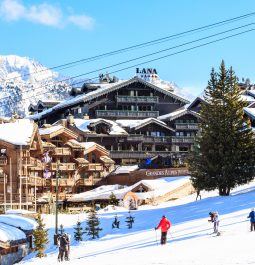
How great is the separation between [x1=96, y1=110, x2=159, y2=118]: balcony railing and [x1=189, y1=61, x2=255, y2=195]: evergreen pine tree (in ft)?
123

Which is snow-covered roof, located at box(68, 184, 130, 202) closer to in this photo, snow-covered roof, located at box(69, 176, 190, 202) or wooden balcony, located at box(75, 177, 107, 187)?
snow-covered roof, located at box(69, 176, 190, 202)

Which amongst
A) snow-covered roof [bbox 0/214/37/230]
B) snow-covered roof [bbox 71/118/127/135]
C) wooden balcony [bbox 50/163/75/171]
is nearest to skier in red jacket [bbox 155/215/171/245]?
snow-covered roof [bbox 0/214/37/230]

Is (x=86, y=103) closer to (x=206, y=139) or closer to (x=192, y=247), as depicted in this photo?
(x=206, y=139)

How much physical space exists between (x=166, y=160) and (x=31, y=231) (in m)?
39.1

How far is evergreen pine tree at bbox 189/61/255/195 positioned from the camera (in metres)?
56.8

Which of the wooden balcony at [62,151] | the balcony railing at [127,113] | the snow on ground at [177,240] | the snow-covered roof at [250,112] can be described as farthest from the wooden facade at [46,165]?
the snow-covered roof at [250,112]

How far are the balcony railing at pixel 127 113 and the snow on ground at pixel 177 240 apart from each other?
35053 millimetres

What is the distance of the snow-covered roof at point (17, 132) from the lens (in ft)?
224

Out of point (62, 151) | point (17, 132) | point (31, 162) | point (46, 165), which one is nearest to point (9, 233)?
point (31, 162)

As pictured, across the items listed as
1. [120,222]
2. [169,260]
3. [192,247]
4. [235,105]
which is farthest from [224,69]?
[169,260]

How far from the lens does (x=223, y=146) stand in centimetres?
5694

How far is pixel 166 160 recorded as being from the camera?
270ft

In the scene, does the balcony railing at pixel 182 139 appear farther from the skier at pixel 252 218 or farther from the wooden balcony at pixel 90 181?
the skier at pixel 252 218

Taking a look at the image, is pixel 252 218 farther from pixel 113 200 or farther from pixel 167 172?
pixel 167 172
